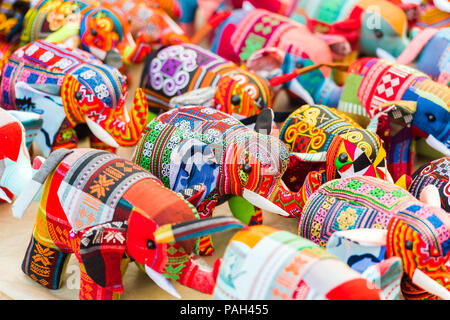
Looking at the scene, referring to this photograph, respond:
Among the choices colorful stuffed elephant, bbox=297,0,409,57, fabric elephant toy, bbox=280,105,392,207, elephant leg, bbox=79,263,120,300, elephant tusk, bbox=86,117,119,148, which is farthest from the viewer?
colorful stuffed elephant, bbox=297,0,409,57

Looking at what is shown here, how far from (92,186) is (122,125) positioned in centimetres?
75

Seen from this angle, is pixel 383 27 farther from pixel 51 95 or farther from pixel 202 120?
pixel 51 95

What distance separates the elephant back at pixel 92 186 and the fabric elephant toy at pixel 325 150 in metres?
0.64

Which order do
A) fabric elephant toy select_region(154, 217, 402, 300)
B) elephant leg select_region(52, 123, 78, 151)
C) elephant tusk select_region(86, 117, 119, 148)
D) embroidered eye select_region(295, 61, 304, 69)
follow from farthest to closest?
embroidered eye select_region(295, 61, 304, 69) < elephant leg select_region(52, 123, 78, 151) < elephant tusk select_region(86, 117, 119, 148) < fabric elephant toy select_region(154, 217, 402, 300)

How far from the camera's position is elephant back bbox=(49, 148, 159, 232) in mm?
1940

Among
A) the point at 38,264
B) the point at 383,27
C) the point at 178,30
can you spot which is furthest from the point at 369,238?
the point at 178,30

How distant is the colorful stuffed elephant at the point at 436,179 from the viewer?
2256mm

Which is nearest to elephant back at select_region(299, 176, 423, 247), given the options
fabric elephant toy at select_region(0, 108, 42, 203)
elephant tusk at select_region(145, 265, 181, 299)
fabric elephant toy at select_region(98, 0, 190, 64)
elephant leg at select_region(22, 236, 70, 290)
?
elephant tusk at select_region(145, 265, 181, 299)

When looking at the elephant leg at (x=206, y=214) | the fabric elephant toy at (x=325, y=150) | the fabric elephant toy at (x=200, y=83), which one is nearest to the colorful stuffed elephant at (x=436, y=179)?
the fabric elephant toy at (x=325, y=150)

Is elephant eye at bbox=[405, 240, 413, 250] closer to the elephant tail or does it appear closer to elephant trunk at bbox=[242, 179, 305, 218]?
elephant trunk at bbox=[242, 179, 305, 218]

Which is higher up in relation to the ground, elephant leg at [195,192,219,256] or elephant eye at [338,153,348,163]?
elephant eye at [338,153,348,163]

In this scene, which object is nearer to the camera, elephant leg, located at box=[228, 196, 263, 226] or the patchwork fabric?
the patchwork fabric

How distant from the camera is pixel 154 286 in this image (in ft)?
7.24

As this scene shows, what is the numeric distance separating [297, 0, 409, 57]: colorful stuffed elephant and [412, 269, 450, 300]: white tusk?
1.77m
